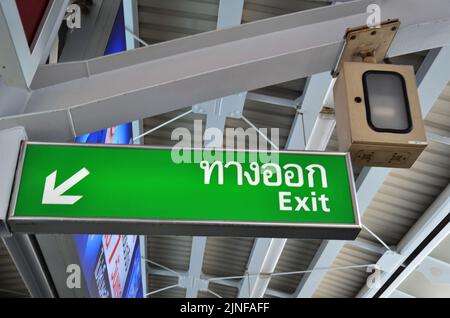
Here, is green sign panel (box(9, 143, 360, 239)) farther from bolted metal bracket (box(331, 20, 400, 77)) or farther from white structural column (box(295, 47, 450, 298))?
white structural column (box(295, 47, 450, 298))

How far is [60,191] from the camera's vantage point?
6.55 ft

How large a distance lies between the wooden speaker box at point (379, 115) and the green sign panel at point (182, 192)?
0.41 feet

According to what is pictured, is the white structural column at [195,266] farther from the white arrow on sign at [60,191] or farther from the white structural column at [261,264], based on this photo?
the white arrow on sign at [60,191]

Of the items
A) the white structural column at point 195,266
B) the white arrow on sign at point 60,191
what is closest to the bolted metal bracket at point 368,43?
the white arrow on sign at point 60,191

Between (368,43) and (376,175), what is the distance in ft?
8.88

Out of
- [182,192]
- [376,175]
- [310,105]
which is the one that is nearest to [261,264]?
[376,175]

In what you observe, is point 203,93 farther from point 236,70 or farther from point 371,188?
point 371,188

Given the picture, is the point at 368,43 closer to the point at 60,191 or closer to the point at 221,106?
the point at 60,191

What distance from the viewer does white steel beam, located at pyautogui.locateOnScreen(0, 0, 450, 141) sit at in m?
2.31

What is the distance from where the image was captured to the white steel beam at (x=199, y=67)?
Answer: 7.57ft

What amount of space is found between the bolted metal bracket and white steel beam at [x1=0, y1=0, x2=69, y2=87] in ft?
4.28

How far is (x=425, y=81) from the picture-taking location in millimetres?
3818

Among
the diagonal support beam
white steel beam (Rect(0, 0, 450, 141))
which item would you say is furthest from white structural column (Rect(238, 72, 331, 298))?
white steel beam (Rect(0, 0, 450, 141))
